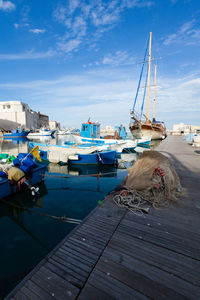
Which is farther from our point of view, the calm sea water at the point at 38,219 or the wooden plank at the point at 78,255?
the calm sea water at the point at 38,219

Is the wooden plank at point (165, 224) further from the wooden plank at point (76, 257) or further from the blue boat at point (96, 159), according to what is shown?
the blue boat at point (96, 159)

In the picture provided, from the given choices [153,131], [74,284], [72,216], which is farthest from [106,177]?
[153,131]

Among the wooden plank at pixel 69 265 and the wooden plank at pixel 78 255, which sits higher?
the wooden plank at pixel 78 255

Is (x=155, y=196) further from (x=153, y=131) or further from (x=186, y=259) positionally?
(x=153, y=131)

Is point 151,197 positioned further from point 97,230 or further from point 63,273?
point 63,273

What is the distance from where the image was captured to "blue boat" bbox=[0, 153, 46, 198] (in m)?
8.26

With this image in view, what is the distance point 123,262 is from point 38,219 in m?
→ 5.67

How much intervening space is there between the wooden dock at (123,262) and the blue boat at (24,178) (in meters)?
6.42

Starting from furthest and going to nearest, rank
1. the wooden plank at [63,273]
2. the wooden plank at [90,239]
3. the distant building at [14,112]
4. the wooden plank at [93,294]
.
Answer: the distant building at [14,112], the wooden plank at [90,239], the wooden plank at [63,273], the wooden plank at [93,294]

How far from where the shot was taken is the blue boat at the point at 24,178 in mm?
8259

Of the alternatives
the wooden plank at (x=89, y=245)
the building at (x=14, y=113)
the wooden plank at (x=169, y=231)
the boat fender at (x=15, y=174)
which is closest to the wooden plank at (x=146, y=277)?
the wooden plank at (x=89, y=245)

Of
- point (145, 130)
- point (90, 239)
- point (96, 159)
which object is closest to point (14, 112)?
point (145, 130)

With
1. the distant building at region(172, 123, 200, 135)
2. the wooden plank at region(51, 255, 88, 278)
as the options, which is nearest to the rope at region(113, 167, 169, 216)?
the wooden plank at region(51, 255, 88, 278)

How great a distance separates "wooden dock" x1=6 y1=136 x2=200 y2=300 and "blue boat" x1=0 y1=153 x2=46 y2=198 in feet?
21.1
